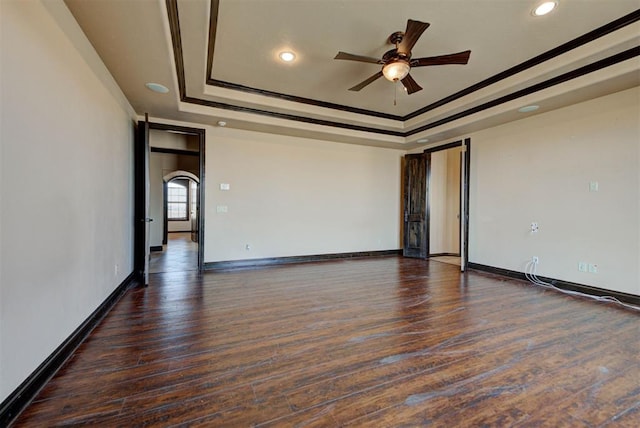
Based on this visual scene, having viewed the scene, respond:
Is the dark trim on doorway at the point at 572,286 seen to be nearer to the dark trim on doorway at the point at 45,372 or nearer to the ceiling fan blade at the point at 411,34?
the ceiling fan blade at the point at 411,34

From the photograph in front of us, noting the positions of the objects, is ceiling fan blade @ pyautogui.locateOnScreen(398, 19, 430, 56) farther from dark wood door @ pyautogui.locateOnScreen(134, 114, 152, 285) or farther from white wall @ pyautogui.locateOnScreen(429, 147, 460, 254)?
white wall @ pyautogui.locateOnScreen(429, 147, 460, 254)

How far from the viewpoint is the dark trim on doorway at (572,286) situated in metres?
3.41

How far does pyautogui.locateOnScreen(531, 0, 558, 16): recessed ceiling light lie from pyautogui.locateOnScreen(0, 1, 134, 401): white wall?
149 inches

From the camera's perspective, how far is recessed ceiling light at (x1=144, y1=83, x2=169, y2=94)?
3.34 m

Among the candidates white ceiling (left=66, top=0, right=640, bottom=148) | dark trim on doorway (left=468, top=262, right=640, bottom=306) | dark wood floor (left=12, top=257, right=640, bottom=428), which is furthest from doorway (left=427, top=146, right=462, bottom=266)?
dark wood floor (left=12, top=257, right=640, bottom=428)

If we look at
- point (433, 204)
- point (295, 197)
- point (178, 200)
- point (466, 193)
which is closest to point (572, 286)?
point (466, 193)

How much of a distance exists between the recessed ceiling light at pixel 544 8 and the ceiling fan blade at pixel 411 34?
103cm

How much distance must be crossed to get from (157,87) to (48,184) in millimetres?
2031

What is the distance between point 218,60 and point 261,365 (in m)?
3.42

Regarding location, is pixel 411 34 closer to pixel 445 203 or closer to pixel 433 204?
pixel 433 204

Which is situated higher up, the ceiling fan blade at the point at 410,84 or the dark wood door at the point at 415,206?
the ceiling fan blade at the point at 410,84

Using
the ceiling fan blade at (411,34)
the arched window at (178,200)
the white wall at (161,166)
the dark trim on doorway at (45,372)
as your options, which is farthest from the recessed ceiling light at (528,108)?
the arched window at (178,200)

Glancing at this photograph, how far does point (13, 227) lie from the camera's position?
1.54 m

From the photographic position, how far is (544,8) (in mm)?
2541
